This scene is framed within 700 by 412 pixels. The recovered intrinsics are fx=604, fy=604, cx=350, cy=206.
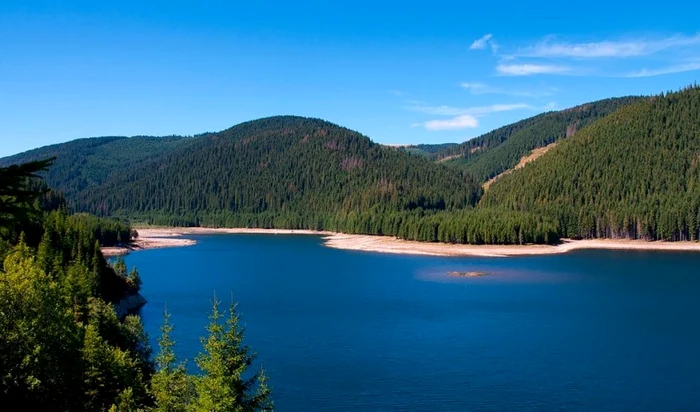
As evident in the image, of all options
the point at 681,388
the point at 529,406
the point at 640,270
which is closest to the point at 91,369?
the point at 529,406

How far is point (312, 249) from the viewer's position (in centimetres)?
17888

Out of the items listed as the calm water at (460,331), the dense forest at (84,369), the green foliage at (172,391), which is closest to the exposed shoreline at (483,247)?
the calm water at (460,331)

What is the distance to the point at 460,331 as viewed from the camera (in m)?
68.1

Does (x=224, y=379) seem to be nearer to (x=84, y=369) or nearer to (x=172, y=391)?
(x=172, y=391)

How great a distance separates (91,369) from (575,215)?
7288 inches

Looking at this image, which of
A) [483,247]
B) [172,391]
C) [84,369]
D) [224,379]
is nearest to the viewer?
[224,379]

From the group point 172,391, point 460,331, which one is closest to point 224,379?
point 172,391

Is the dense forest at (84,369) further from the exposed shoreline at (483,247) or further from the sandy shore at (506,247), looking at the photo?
the sandy shore at (506,247)

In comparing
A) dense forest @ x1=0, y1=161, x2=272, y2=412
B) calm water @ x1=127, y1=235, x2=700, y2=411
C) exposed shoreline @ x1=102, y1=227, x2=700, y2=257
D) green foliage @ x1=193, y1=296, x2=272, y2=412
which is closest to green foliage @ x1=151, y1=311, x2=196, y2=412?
dense forest @ x1=0, y1=161, x2=272, y2=412

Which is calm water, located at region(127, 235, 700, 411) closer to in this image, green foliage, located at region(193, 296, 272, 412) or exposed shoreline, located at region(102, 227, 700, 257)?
green foliage, located at region(193, 296, 272, 412)

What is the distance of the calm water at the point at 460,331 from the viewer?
47656mm

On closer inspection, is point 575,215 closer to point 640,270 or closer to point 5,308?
point 640,270

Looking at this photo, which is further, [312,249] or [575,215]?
[575,215]

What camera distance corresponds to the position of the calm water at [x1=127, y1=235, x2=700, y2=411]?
47656 mm
